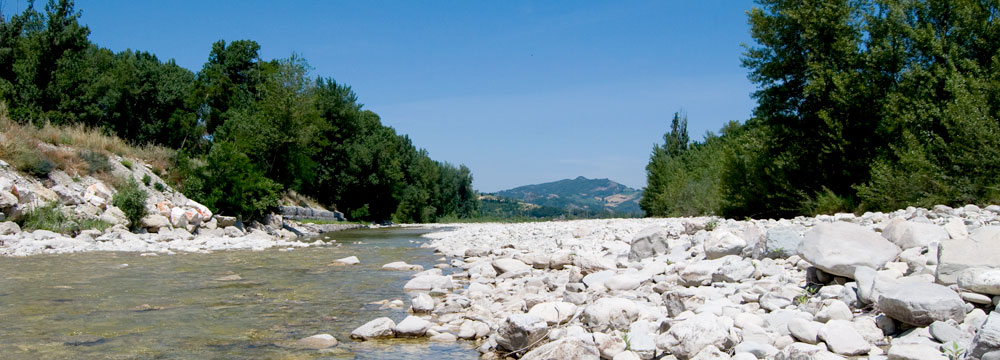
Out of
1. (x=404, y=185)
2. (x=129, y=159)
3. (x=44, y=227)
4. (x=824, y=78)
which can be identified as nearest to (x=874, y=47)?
(x=824, y=78)

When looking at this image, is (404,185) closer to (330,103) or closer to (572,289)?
(330,103)

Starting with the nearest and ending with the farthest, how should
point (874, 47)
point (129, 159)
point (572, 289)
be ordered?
point (572, 289), point (874, 47), point (129, 159)

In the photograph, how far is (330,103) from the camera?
51.5 metres

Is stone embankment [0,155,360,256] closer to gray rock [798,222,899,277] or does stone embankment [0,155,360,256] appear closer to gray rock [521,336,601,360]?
gray rock [521,336,601,360]

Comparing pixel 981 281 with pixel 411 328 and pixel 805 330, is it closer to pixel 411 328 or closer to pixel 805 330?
pixel 805 330

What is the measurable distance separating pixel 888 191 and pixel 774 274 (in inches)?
450

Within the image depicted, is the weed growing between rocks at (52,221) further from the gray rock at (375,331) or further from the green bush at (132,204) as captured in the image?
the gray rock at (375,331)

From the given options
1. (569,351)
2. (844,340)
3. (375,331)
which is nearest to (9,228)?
(375,331)

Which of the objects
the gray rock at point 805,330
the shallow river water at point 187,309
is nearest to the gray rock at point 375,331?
the shallow river water at point 187,309

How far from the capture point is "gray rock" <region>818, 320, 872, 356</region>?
3.92 m

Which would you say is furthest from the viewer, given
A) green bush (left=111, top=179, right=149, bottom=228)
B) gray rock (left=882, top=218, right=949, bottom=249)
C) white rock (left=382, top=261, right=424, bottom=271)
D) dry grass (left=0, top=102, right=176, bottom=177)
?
green bush (left=111, top=179, right=149, bottom=228)

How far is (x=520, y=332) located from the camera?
4.77 meters

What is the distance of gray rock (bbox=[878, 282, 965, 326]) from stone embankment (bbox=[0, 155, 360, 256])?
1402cm

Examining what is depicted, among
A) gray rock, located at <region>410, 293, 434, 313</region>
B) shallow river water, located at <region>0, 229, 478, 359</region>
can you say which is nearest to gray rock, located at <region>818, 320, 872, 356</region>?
shallow river water, located at <region>0, 229, 478, 359</region>
